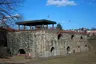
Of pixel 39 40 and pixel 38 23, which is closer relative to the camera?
pixel 39 40

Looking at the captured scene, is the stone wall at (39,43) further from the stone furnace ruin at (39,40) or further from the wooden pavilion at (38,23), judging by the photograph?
the wooden pavilion at (38,23)

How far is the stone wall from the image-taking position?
49.6 meters

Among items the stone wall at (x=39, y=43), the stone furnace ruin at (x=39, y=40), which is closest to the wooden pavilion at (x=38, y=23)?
the stone furnace ruin at (x=39, y=40)

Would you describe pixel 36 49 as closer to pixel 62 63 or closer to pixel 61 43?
pixel 61 43

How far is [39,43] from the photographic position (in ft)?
163

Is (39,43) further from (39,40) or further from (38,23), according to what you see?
(38,23)

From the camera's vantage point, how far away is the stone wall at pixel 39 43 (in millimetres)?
49594

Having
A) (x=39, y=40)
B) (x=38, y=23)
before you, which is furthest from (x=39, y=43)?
(x=38, y=23)

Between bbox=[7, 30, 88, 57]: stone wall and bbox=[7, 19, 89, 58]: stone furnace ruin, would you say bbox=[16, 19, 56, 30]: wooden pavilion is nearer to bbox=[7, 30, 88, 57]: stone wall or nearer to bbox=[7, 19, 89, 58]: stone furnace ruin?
bbox=[7, 19, 89, 58]: stone furnace ruin

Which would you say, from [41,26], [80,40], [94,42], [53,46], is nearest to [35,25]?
[41,26]

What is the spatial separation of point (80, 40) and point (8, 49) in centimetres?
2216

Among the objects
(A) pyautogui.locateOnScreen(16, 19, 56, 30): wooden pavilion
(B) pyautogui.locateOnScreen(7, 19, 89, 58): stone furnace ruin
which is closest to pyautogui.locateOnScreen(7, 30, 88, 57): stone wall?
(B) pyautogui.locateOnScreen(7, 19, 89, 58): stone furnace ruin

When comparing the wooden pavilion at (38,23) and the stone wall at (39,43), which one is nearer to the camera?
the stone wall at (39,43)

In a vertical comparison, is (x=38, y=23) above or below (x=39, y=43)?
above
